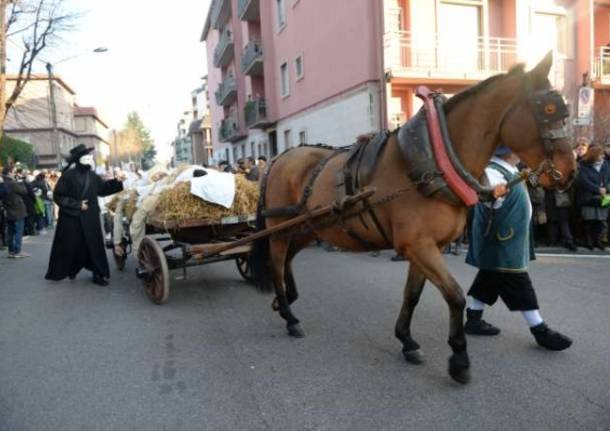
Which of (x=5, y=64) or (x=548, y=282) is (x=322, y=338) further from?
(x=5, y=64)

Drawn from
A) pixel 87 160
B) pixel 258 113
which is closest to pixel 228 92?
pixel 258 113

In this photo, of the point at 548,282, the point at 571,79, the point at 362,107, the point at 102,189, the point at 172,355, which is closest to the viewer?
the point at 172,355

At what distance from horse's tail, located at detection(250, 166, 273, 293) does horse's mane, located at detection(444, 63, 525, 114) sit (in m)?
2.18

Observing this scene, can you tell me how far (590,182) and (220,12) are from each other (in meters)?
32.7

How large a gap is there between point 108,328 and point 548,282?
5.13 metres

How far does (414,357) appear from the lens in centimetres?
405

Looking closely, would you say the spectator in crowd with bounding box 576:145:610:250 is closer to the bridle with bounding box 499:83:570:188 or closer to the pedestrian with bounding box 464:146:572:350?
the pedestrian with bounding box 464:146:572:350

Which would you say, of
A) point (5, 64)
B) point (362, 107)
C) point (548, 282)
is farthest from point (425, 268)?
point (5, 64)

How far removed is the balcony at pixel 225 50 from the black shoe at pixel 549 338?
32296mm

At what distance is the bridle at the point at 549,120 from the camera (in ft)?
10.6

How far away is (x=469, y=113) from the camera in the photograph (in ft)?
11.7

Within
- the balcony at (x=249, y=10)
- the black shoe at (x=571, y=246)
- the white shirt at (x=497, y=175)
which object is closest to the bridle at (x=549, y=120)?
the white shirt at (x=497, y=175)

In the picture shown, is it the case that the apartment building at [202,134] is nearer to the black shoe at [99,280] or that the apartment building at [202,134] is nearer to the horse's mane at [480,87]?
the black shoe at [99,280]

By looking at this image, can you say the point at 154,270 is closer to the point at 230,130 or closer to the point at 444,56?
the point at 444,56
